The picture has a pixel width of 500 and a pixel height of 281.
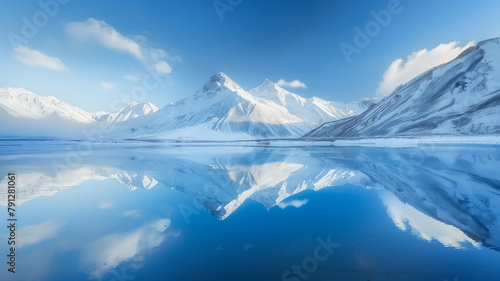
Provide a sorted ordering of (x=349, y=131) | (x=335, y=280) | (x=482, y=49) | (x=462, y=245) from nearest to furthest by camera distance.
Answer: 1. (x=335, y=280)
2. (x=462, y=245)
3. (x=482, y=49)
4. (x=349, y=131)

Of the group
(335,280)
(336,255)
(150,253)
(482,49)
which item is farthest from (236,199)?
(482,49)

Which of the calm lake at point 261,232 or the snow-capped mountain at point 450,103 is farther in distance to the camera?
the snow-capped mountain at point 450,103

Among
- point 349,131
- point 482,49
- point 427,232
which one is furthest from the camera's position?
point 349,131

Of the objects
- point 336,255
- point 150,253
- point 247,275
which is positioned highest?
point 150,253

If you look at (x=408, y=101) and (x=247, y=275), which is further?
(x=408, y=101)

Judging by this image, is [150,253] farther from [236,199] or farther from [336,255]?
[236,199]

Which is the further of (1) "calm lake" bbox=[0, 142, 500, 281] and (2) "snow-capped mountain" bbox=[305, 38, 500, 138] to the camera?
(2) "snow-capped mountain" bbox=[305, 38, 500, 138]

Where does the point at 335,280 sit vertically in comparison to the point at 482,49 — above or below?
below
